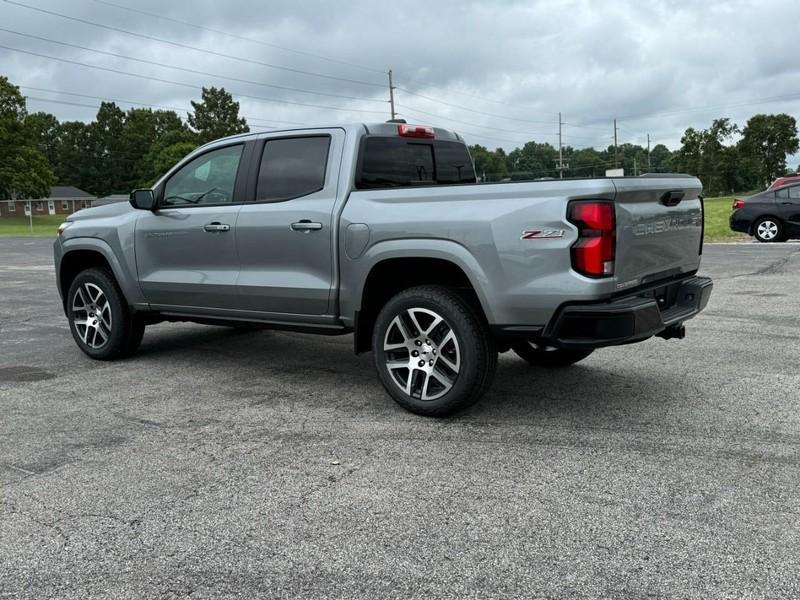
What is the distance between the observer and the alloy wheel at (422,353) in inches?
180

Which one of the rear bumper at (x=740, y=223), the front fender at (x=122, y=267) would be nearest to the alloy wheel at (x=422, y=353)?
the front fender at (x=122, y=267)

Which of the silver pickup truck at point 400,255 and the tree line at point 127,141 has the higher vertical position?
the tree line at point 127,141

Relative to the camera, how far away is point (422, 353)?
4.68m

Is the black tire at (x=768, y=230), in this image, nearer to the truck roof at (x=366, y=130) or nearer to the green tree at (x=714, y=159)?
the truck roof at (x=366, y=130)

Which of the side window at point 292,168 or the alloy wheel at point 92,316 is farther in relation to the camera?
the alloy wheel at point 92,316

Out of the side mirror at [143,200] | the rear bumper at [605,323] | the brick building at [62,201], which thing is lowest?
the rear bumper at [605,323]

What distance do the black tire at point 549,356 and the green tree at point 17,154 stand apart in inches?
2770

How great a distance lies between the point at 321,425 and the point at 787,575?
2.73m

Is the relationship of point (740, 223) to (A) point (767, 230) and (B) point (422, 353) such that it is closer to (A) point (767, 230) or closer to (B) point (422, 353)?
(A) point (767, 230)

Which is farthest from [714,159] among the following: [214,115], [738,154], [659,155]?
[214,115]

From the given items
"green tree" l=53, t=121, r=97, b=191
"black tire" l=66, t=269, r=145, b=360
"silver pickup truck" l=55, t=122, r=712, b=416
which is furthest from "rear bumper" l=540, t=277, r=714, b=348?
"green tree" l=53, t=121, r=97, b=191

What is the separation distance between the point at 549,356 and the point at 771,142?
354ft

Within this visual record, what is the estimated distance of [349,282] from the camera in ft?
16.3

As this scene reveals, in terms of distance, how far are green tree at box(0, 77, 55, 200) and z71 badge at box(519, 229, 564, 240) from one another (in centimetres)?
7170
